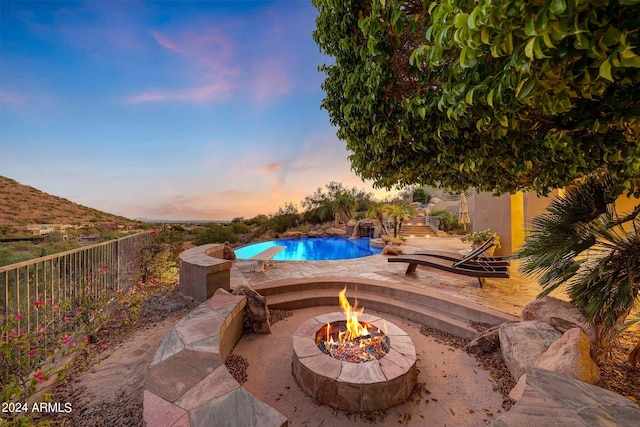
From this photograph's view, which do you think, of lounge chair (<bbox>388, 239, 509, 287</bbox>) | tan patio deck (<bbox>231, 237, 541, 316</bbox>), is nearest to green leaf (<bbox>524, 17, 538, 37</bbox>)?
tan patio deck (<bbox>231, 237, 541, 316</bbox>)

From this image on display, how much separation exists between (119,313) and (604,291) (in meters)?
6.50

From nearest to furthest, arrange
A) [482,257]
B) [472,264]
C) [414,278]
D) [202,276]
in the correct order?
[202,276] < [472,264] < [482,257] < [414,278]

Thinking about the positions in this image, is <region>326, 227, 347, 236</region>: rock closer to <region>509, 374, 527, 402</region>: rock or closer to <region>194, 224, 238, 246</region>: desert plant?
<region>194, 224, 238, 246</region>: desert plant

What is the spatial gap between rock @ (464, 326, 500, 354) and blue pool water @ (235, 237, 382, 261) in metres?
7.57

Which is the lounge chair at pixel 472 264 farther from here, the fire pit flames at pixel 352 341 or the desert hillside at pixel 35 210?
the desert hillside at pixel 35 210

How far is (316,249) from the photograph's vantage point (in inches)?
538

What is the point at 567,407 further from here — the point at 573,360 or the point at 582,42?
the point at 582,42

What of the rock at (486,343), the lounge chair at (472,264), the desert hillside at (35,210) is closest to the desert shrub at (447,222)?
the lounge chair at (472,264)

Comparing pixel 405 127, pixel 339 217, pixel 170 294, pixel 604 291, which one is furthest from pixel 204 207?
pixel 604 291

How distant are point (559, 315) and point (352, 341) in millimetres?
2948

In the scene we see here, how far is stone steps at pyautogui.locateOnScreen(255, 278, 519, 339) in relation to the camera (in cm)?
420

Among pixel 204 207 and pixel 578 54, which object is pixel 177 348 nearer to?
pixel 578 54

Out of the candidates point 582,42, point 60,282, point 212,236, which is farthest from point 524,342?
point 212,236

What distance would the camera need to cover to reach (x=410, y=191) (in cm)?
3269
